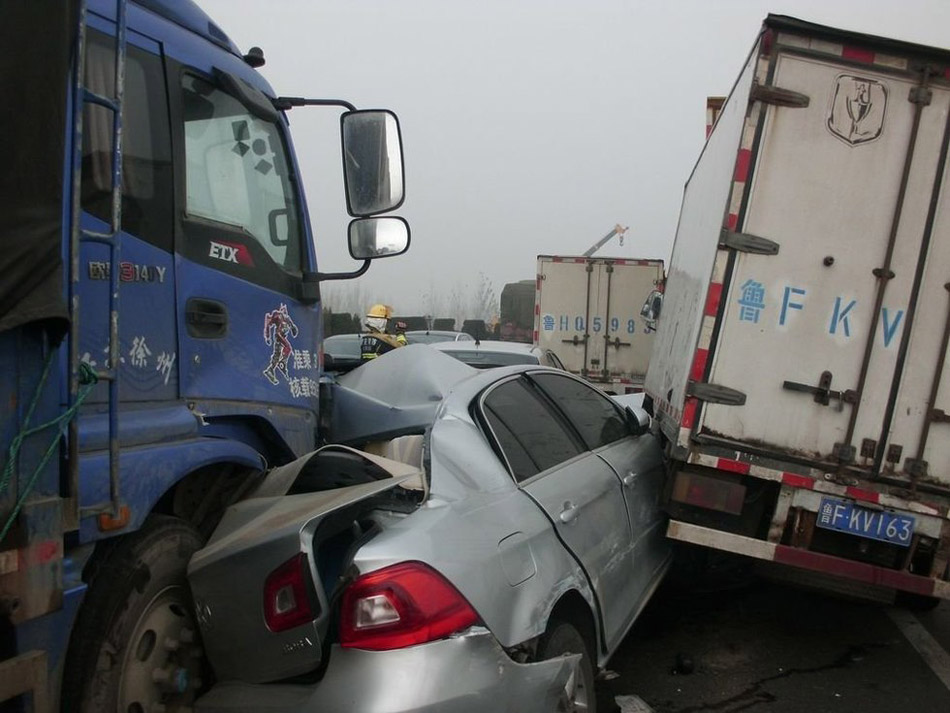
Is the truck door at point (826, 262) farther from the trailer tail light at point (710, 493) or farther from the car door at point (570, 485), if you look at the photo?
the car door at point (570, 485)

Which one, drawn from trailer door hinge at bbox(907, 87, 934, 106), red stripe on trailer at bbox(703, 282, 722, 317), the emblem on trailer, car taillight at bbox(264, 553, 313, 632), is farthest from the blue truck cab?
trailer door hinge at bbox(907, 87, 934, 106)

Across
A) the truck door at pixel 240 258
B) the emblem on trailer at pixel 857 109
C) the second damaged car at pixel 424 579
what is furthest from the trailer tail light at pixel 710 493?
the truck door at pixel 240 258

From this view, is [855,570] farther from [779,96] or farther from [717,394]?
[779,96]

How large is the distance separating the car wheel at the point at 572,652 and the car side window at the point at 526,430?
616 millimetres

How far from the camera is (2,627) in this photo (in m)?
1.90

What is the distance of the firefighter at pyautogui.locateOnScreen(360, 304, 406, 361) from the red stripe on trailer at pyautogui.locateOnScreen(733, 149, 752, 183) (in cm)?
408

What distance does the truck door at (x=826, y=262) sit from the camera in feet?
13.8

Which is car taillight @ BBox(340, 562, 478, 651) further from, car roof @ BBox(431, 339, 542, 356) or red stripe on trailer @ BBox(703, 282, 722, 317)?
car roof @ BBox(431, 339, 542, 356)

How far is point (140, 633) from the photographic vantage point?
96.1 inches

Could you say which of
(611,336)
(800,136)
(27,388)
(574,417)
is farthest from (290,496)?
(611,336)

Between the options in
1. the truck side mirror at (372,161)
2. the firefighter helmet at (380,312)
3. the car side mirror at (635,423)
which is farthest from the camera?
the firefighter helmet at (380,312)

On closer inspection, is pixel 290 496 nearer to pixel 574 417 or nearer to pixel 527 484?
pixel 527 484

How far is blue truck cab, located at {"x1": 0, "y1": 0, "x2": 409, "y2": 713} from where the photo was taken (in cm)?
181

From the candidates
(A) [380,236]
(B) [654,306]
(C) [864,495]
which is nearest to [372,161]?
(A) [380,236]
